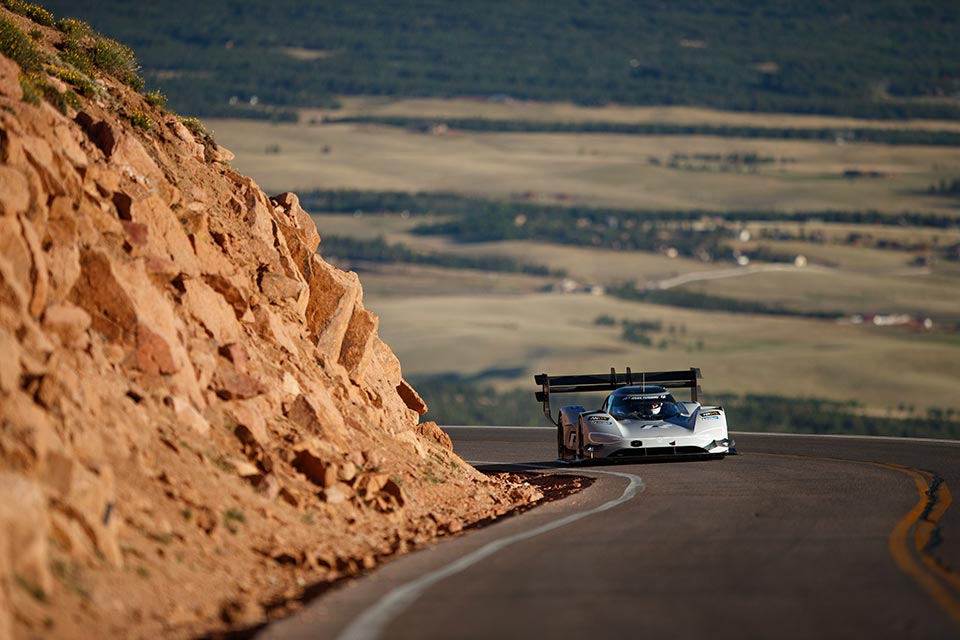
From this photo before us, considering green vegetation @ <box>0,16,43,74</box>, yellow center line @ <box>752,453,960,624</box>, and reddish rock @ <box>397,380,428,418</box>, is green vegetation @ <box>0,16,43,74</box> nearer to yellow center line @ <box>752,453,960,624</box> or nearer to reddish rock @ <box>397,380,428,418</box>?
reddish rock @ <box>397,380,428,418</box>

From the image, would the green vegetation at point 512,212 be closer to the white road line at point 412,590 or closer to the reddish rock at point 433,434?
the reddish rock at point 433,434

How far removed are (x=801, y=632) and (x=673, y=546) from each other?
3.93m

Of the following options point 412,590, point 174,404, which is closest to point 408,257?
point 174,404

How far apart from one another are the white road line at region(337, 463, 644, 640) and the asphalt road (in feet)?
0.06

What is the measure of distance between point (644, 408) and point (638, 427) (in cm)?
64

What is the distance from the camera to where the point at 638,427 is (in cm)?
2325

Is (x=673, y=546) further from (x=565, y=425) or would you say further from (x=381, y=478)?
(x=565, y=425)

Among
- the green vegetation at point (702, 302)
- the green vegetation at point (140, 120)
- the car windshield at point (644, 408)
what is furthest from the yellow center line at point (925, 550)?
the green vegetation at point (702, 302)

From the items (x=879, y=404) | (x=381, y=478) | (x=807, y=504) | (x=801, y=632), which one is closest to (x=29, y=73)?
(x=381, y=478)

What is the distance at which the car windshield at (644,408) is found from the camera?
23750 millimetres

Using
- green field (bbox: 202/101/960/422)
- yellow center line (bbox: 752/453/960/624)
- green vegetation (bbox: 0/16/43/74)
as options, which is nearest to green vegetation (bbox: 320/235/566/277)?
green field (bbox: 202/101/960/422)

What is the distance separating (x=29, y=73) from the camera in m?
16.6

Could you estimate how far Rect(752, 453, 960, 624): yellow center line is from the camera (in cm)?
1051

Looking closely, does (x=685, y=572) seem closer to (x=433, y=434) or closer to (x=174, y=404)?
(x=174, y=404)
